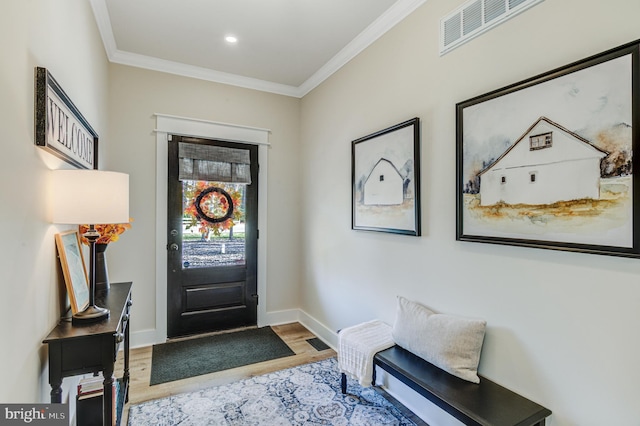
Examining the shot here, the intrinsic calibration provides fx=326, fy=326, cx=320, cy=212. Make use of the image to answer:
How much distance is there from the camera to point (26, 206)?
127 centimetres

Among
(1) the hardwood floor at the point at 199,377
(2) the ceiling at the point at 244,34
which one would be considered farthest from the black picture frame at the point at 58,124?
(1) the hardwood floor at the point at 199,377

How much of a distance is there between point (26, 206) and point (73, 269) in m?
0.59

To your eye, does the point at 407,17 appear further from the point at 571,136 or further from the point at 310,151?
the point at 310,151

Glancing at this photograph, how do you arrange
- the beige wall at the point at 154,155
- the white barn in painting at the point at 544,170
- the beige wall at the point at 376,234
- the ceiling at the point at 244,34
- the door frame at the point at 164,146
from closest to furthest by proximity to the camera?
the beige wall at the point at 376,234
the white barn in painting at the point at 544,170
the ceiling at the point at 244,34
the beige wall at the point at 154,155
the door frame at the point at 164,146

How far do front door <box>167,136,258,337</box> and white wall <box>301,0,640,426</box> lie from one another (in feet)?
3.88

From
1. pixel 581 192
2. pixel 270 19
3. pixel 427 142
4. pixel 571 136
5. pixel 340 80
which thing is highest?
pixel 270 19

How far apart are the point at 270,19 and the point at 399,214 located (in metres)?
1.83

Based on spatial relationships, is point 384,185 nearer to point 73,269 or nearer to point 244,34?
point 244,34

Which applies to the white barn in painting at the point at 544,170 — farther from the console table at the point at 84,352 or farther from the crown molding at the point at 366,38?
the console table at the point at 84,352

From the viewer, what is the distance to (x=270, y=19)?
2580 millimetres

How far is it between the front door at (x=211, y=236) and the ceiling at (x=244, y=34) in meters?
0.82

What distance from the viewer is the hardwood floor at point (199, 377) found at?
2.48 m

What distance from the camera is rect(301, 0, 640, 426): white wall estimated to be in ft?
4.36

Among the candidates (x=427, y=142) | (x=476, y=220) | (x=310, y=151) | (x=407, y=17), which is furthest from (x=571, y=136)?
(x=310, y=151)
